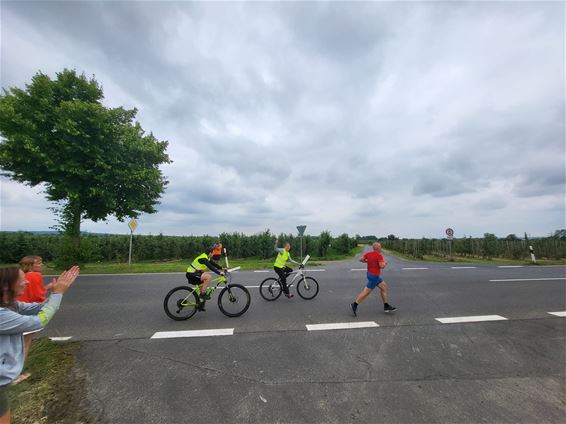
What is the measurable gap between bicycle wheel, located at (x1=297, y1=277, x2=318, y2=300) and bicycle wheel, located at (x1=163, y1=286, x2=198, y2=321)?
125 inches

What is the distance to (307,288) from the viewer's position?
25.8 feet

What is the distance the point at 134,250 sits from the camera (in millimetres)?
29938

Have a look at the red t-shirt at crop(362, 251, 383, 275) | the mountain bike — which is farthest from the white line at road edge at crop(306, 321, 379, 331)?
the mountain bike

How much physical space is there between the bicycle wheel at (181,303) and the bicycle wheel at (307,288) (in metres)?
3.18

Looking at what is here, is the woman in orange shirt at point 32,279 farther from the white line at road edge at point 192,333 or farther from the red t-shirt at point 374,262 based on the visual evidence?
the red t-shirt at point 374,262

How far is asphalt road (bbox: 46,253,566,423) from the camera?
9.28ft

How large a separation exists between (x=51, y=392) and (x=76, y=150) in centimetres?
1367

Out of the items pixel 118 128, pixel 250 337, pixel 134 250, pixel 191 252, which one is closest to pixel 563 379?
pixel 250 337

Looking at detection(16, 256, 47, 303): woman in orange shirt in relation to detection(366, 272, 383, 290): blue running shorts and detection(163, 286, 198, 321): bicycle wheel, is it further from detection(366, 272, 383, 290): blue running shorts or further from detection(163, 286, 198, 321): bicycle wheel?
detection(366, 272, 383, 290): blue running shorts

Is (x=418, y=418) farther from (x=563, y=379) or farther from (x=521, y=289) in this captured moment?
(x=521, y=289)

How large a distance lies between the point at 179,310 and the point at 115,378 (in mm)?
2446

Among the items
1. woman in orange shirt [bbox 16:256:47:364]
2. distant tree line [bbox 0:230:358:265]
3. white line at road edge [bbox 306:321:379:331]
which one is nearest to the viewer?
woman in orange shirt [bbox 16:256:47:364]

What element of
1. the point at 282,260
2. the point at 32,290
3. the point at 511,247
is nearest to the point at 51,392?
the point at 32,290

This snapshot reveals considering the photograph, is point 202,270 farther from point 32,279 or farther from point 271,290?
point 32,279
